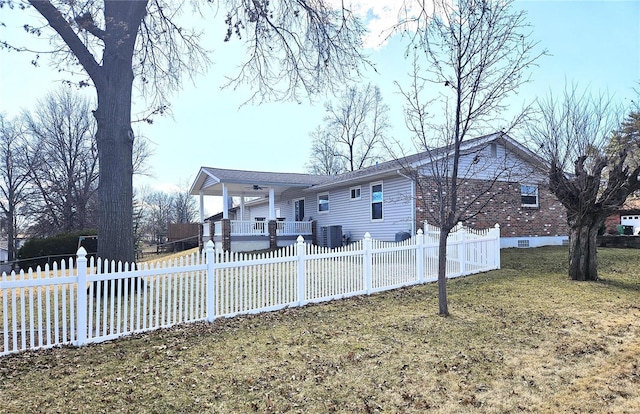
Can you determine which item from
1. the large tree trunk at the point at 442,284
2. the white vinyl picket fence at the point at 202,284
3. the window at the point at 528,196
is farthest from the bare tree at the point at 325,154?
the large tree trunk at the point at 442,284

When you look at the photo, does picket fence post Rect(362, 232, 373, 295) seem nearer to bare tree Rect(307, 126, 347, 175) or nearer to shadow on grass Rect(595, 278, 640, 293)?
shadow on grass Rect(595, 278, 640, 293)

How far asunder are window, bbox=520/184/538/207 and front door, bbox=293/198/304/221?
10.8m

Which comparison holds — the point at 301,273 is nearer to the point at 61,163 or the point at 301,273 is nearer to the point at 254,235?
the point at 254,235

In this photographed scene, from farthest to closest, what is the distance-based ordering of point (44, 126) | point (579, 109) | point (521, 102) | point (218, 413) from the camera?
1. point (44, 126)
2. point (579, 109)
3. point (521, 102)
4. point (218, 413)

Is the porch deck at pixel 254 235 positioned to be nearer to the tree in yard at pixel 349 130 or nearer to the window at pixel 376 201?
the window at pixel 376 201

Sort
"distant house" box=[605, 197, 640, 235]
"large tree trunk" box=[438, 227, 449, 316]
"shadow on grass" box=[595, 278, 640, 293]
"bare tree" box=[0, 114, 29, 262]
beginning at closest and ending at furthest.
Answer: "large tree trunk" box=[438, 227, 449, 316] < "shadow on grass" box=[595, 278, 640, 293] < "distant house" box=[605, 197, 640, 235] < "bare tree" box=[0, 114, 29, 262]

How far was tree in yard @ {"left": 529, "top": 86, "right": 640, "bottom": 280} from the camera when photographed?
859 cm

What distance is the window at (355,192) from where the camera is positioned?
17.1m

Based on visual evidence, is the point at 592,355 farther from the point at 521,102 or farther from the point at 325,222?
the point at 325,222

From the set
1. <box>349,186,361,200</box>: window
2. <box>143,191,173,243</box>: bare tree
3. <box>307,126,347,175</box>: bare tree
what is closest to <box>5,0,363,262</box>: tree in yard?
<box>349,186,361,200</box>: window

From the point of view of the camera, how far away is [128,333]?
521 centimetres

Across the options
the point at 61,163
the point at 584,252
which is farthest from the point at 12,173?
the point at 584,252

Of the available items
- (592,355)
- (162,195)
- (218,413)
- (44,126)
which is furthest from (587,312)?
(162,195)

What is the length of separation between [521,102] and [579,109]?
4.51m
